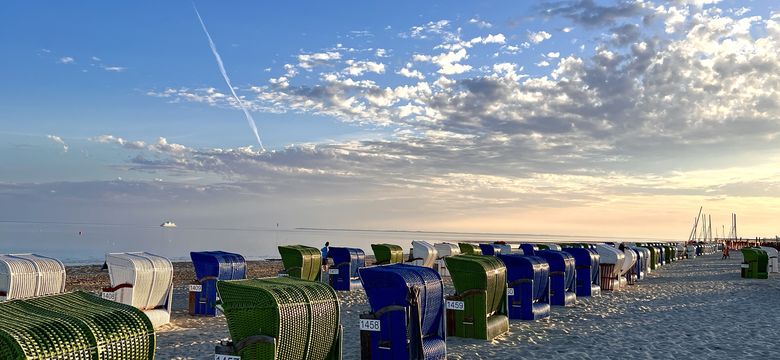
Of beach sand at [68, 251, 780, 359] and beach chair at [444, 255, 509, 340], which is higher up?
beach chair at [444, 255, 509, 340]

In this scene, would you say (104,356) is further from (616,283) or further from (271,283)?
(616,283)

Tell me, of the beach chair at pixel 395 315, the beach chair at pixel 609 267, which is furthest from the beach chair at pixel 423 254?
the beach chair at pixel 395 315

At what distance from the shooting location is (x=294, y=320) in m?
7.16

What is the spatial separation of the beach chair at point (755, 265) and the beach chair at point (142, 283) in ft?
89.0

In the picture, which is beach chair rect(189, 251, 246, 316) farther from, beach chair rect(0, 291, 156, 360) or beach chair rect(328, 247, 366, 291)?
beach chair rect(0, 291, 156, 360)

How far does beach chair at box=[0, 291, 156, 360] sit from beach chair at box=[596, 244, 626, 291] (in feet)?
66.1

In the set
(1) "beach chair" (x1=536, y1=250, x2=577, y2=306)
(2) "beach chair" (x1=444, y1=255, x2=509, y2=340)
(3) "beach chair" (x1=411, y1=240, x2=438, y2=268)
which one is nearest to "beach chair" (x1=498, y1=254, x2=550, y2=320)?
(2) "beach chair" (x1=444, y1=255, x2=509, y2=340)

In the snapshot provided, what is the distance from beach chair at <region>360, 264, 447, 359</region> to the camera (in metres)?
8.94

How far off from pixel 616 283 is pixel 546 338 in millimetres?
12037

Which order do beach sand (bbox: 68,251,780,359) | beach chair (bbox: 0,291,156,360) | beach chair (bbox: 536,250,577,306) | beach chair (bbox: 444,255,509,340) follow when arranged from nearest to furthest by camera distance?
beach chair (bbox: 0,291,156,360)
beach sand (bbox: 68,251,780,359)
beach chair (bbox: 444,255,509,340)
beach chair (bbox: 536,250,577,306)

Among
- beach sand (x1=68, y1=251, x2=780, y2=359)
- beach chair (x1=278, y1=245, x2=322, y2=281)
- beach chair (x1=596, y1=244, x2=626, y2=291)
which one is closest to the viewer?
beach sand (x1=68, y1=251, x2=780, y2=359)

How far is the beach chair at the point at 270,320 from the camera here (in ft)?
22.6

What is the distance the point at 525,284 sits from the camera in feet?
48.5

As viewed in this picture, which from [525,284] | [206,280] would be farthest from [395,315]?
[206,280]
